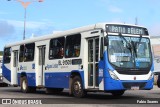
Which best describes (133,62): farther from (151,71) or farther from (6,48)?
(6,48)

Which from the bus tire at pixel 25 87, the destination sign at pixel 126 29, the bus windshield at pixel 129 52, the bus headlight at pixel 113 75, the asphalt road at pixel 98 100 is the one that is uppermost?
the destination sign at pixel 126 29

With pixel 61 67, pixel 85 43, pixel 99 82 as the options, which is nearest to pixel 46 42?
pixel 61 67

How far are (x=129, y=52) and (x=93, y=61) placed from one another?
1523 mm

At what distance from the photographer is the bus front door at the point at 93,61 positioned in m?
17.1

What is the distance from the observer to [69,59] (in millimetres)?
19016

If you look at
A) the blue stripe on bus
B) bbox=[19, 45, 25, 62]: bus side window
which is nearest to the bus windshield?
bbox=[19, 45, 25, 62]: bus side window

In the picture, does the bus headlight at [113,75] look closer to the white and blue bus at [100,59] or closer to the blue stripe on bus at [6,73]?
the white and blue bus at [100,59]

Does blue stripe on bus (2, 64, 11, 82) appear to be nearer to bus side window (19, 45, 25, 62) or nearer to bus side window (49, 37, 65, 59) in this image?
bus side window (19, 45, 25, 62)

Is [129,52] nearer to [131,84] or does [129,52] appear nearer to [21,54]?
[131,84]

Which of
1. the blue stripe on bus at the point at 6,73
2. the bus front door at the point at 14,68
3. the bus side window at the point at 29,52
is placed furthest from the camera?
the blue stripe on bus at the point at 6,73

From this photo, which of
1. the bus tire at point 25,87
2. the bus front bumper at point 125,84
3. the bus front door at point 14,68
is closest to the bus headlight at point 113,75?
the bus front bumper at point 125,84

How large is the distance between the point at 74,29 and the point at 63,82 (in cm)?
251

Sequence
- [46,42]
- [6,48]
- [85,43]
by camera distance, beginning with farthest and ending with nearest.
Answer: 1. [6,48]
2. [46,42]
3. [85,43]

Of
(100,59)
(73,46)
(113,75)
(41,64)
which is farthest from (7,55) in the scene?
(113,75)
